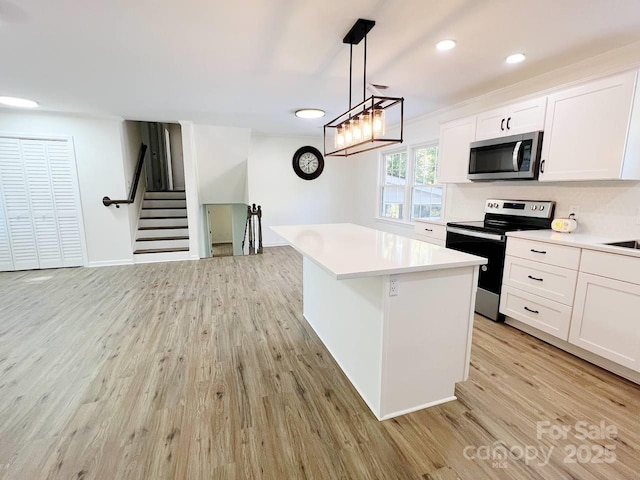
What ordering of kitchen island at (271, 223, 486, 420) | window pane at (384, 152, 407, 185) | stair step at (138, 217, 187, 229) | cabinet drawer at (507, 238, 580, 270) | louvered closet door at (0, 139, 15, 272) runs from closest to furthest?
kitchen island at (271, 223, 486, 420) < cabinet drawer at (507, 238, 580, 270) < louvered closet door at (0, 139, 15, 272) < window pane at (384, 152, 407, 185) < stair step at (138, 217, 187, 229)

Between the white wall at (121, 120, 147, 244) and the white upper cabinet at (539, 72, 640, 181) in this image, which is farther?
the white wall at (121, 120, 147, 244)

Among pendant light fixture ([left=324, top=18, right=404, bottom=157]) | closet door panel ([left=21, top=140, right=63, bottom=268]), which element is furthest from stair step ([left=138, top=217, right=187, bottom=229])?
pendant light fixture ([left=324, top=18, right=404, bottom=157])

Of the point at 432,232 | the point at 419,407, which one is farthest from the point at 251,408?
the point at 432,232

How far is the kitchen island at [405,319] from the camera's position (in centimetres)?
164

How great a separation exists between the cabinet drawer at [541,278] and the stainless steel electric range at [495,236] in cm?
11

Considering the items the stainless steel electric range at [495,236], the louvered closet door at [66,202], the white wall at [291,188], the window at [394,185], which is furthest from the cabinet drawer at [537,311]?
the louvered closet door at [66,202]

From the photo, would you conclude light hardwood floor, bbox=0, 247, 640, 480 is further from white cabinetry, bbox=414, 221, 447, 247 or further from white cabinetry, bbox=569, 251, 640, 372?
white cabinetry, bbox=414, 221, 447, 247

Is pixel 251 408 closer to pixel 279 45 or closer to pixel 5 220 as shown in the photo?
pixel 279 45

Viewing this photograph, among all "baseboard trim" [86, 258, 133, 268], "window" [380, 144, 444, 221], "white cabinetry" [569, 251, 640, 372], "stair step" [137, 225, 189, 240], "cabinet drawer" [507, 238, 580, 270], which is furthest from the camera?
"stair step" [137, 225, 189, 240]

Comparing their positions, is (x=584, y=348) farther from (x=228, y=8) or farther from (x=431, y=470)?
(x=228, y=8)

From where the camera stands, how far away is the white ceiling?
184cm

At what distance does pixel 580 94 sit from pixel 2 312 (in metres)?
5.83

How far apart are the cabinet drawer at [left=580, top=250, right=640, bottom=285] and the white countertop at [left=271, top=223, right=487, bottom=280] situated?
103cm

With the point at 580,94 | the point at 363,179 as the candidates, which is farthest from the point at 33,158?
the point at 580,94
